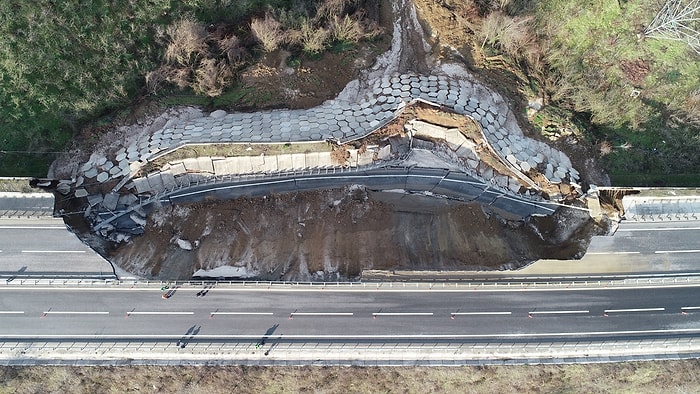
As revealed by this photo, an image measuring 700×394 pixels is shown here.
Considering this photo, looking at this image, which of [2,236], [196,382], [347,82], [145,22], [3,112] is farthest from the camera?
[347,82]

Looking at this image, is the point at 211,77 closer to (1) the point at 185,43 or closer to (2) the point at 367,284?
(1) the point at 185,43

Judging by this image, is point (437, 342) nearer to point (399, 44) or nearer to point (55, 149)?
point (399, 44)

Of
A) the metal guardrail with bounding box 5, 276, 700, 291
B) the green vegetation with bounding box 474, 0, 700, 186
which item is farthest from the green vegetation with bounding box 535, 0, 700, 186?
the metal guardrail with bounding box 5, 276, 700, 291

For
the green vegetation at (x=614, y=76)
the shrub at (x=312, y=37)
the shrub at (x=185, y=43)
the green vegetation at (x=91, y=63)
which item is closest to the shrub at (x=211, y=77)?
the green vegetation at (x=91, y=63)

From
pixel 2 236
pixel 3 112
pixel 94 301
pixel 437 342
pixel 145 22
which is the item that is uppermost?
pixel 145 22

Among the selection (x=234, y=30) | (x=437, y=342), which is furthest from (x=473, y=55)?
(x=437, y=342)

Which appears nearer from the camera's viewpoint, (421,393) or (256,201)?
(421,393)

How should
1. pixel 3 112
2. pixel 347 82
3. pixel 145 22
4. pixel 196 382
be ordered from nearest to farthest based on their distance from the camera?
pixel 196 382 < pixel 3 112 < pixel 145 22 < pixel 347 82
